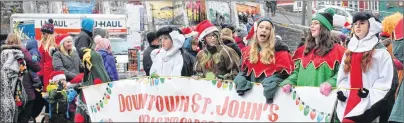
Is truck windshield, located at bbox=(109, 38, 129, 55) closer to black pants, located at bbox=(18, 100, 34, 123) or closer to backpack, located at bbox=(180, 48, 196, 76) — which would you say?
black pants, located at bbox=(18, 100, 34, 123)

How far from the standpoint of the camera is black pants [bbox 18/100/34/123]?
A: 10992 mm

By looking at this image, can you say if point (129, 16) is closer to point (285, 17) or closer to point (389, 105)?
point (285, 17)

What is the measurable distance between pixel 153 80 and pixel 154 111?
Result: 349 millimetres

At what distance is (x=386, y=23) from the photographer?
29.4 feet

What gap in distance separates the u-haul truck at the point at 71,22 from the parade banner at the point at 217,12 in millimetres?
3742

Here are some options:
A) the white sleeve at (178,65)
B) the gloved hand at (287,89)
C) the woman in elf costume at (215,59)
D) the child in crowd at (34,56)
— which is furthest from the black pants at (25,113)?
the gloved hand at (287,89)

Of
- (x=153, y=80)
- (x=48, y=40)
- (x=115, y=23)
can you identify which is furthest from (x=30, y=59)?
(x=115, y=23)

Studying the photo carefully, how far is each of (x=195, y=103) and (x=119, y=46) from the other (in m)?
14.3

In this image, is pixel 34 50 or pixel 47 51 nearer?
pixel 47 51

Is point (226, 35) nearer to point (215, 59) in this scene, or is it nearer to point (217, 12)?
point (215, 59)

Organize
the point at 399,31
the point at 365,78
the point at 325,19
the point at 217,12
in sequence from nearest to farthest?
the point at 365,78 < the point at 325,19 < the point at 399,31 < the point at 217,12

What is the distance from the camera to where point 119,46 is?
21.0m

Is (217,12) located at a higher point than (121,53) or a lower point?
higher

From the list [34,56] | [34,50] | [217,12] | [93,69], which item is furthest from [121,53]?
[93,69]
